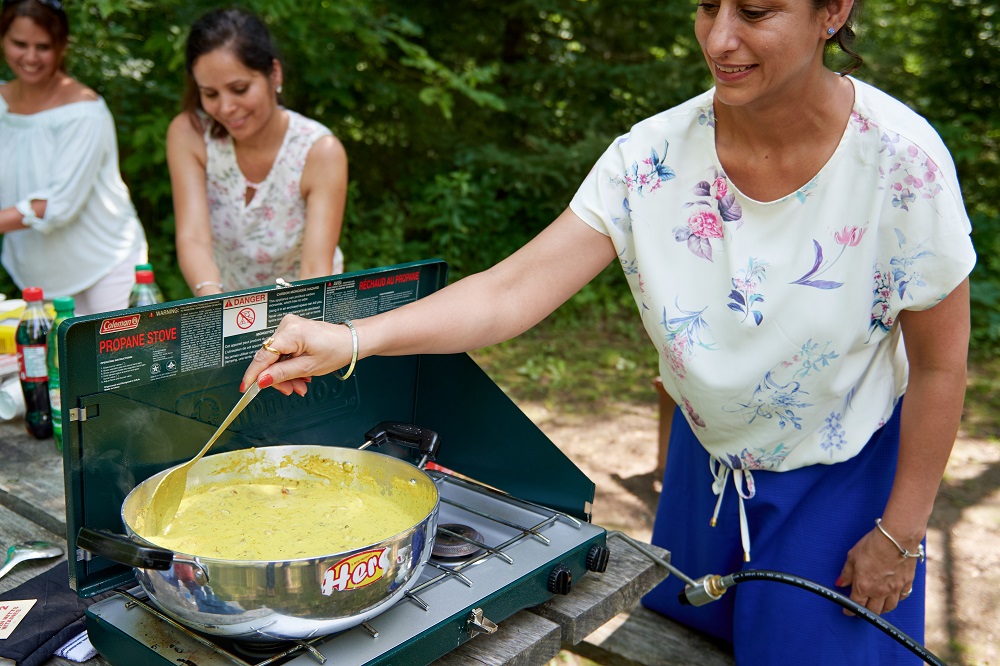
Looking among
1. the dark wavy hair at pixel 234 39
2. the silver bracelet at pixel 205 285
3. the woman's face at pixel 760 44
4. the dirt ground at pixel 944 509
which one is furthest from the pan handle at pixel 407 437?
the dirt ground at pixel 944 509

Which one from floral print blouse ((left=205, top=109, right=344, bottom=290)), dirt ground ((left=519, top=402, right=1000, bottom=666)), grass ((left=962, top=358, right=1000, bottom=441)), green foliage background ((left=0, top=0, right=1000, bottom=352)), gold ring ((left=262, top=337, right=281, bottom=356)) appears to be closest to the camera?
gold ring ((left=262, top=337, right=281, bottom=356))

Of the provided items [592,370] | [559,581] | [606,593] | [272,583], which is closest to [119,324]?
[272,583]

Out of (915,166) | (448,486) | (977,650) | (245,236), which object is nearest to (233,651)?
(448,486)

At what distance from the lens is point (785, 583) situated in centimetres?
156

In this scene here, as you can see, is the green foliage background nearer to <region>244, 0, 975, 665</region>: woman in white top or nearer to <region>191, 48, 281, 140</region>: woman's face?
<region>191, 48, 281, 140</region>: woman's face

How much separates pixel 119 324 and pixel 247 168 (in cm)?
168

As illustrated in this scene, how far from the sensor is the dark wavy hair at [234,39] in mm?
2562

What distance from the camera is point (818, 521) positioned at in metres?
1.73

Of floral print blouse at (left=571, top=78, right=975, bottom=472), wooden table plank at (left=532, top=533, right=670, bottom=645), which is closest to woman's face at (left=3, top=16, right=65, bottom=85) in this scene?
floral print blouse at (left=571, top=78, right=975, bottom=472)

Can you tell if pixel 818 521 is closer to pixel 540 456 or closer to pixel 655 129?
pixel 540 456

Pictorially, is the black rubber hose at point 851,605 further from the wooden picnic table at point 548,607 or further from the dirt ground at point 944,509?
the dirt ground at point 944,509

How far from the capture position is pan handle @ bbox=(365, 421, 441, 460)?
1.54 metres

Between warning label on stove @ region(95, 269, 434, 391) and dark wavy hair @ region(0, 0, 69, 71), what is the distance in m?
2.22

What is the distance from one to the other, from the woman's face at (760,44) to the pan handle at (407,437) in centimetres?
75
